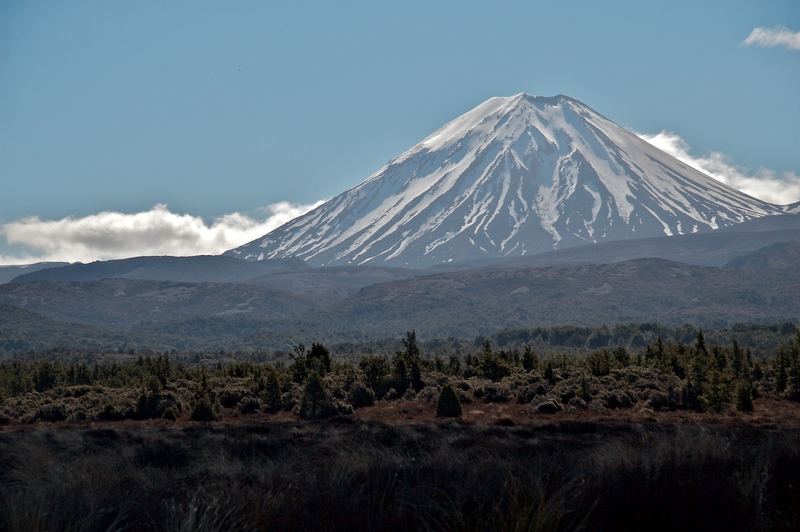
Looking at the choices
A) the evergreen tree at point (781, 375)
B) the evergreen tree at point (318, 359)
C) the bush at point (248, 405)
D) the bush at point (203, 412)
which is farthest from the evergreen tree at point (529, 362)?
the bush at point (203, 412)

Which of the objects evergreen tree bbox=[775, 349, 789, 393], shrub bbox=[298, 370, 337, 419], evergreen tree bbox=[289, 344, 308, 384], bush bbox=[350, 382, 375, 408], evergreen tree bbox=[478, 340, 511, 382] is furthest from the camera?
evergreen tree bbox=[478, 340, 511, 382]

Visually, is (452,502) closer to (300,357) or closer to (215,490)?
(215,490)

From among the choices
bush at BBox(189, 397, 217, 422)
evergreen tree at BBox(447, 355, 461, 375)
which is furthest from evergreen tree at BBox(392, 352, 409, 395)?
bush at BBox(189, 397, 217, 422)

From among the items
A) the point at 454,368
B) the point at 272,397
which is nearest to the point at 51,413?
the point at 272,397

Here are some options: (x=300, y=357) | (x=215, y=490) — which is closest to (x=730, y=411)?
(x=300, y=357)

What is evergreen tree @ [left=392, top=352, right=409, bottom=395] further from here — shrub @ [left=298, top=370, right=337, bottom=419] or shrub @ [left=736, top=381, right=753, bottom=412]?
shrub @ [left=736, top=381, right=753, bottom=412]

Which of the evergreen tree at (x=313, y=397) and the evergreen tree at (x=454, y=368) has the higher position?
the evergreen tree at (x=313, y=397)

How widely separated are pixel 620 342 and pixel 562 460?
161 m

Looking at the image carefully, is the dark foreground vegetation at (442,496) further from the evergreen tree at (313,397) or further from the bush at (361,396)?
the bush at (361,396)

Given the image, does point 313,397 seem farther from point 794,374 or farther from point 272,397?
point 794,374

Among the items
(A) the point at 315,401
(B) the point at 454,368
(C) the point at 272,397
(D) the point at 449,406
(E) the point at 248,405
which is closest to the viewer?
(D) the point at 449,406

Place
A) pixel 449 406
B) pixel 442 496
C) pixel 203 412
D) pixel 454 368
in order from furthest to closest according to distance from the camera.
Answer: pixel 454 368, pixel 203 412, pixel 449 406, pixel 442 496

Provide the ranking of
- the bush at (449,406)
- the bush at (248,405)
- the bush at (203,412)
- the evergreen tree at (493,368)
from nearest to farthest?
the bush at (449,406) → the bush at (203,412) → the bush at (248,405) → the evergreen tree at (493,368)

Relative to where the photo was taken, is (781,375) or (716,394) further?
(781,375)
